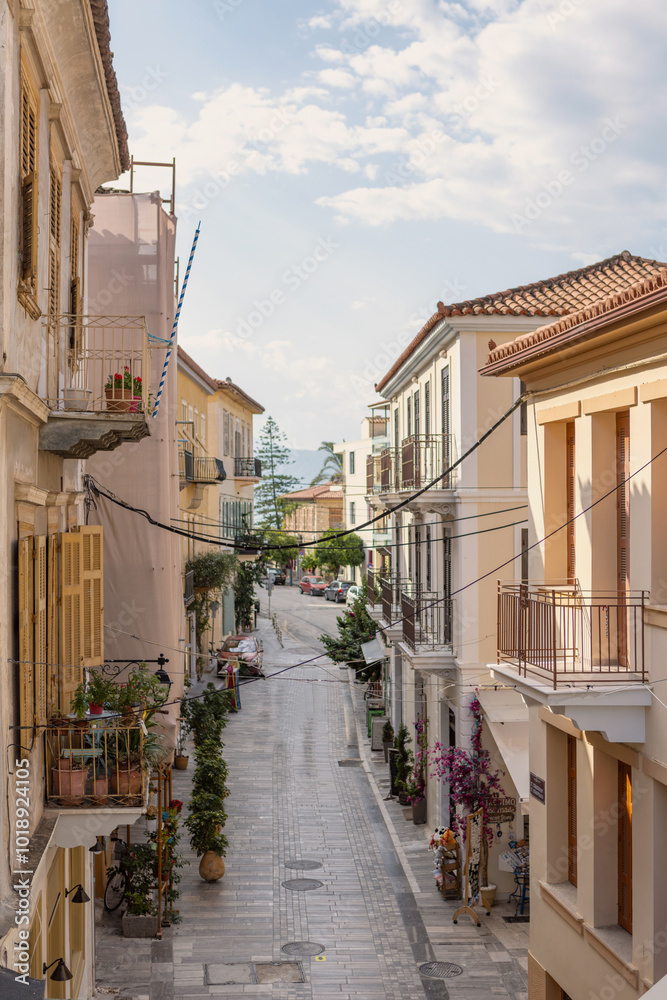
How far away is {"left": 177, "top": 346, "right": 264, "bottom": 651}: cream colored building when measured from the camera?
1264 inches

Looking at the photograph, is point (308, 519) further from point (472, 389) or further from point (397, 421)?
point (472, 389)

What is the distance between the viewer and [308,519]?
94.4 metres

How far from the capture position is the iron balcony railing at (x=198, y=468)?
98.3 feet

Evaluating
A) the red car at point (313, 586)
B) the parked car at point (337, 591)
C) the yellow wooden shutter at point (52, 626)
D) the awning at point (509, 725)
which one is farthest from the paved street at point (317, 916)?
the red car at point (313, 586)

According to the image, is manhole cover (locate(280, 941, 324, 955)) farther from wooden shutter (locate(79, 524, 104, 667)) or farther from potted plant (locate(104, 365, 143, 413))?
potted plant (locate(104, 365, 143, 413))

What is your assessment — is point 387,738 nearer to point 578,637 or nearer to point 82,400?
point 578,637

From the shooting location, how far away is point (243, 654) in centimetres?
3631

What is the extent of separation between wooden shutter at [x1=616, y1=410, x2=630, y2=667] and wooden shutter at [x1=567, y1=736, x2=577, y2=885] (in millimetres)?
1826

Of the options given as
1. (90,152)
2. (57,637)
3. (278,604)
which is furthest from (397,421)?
(278,604)

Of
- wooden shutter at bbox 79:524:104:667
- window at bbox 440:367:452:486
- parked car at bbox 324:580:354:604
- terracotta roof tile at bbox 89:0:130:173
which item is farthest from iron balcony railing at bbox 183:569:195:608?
parked car at bbox 324:580:354:604

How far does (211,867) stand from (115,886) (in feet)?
5.60

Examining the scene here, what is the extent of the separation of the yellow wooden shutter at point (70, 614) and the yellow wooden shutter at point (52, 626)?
6 cm

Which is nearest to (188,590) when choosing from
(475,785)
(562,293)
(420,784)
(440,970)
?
(420,784)

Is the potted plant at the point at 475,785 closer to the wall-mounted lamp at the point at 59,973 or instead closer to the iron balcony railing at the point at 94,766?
the iron balcony railing at the point at 94,766
